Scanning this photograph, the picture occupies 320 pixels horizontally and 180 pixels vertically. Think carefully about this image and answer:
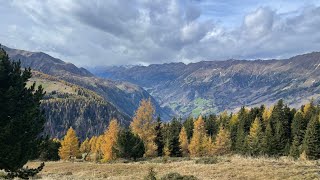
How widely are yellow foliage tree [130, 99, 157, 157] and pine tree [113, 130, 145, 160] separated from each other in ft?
38.0

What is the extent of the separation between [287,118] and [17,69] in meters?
82.6

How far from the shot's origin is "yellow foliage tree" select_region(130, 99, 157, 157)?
261 feet

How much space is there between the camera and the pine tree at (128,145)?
66.2m

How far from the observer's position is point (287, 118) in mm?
94562

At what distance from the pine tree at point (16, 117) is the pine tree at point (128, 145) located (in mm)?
38643

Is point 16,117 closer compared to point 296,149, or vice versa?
point 16,117

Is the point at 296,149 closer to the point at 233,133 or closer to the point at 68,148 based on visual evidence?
the point at 233,133

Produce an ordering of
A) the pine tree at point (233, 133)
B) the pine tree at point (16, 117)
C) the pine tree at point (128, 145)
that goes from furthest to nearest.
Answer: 1. the pine tree at point (233, 133)
2. the pine tree at point (128, 145)
3. the pine tree at point (16, 117)

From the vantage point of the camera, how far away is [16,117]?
25.2 metres

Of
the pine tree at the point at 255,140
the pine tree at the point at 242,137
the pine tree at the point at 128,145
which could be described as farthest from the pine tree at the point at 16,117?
the pine tree at the point at 242,137

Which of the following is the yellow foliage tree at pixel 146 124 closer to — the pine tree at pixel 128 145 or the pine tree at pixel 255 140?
the pine tree at pixel 128 145

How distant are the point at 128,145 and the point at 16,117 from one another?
42248mm

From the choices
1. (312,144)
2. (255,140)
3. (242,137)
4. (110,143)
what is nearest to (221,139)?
(242,137)

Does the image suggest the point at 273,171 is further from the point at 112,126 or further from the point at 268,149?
the point at 112,126
